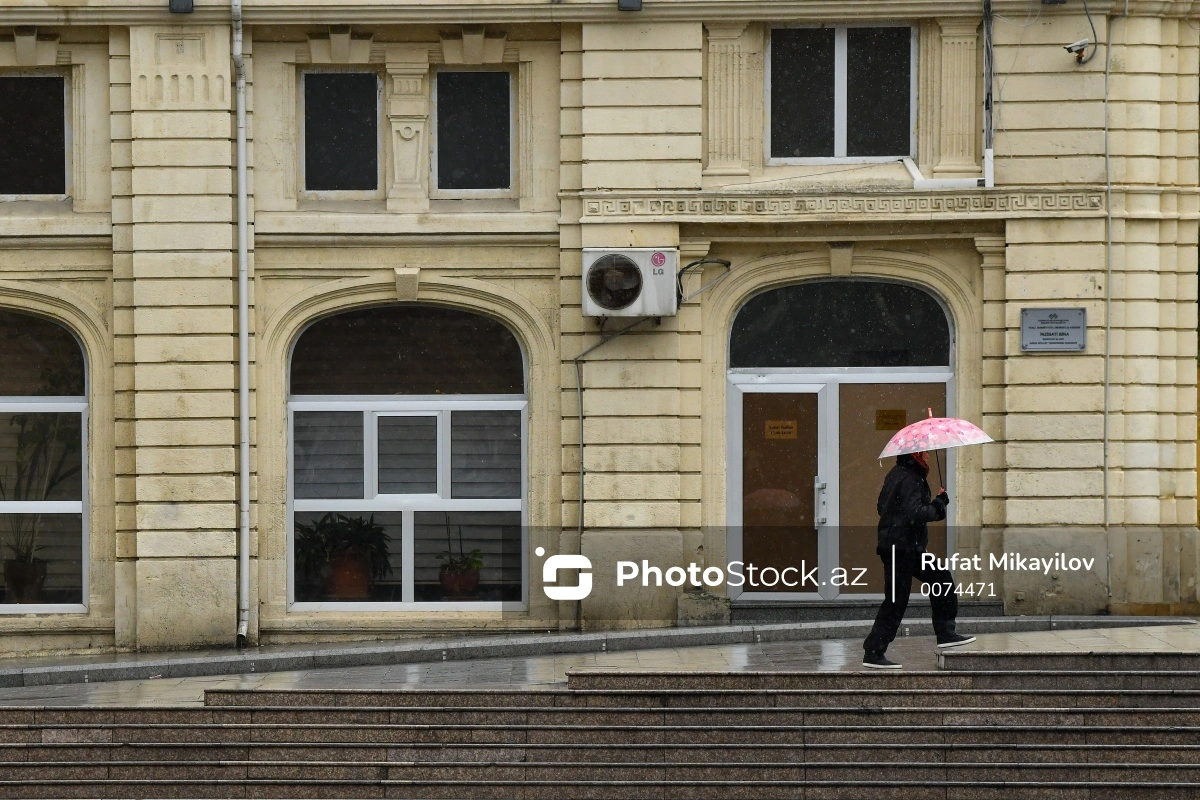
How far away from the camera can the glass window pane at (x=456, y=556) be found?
1539 centimetres

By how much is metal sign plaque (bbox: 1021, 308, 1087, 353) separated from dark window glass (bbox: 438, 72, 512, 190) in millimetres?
4808

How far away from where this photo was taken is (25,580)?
15289 mm

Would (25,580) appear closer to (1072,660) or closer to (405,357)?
(405,357)

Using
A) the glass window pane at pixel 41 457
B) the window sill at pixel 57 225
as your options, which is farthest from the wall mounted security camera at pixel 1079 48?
the glass window pane at pixel 41 457

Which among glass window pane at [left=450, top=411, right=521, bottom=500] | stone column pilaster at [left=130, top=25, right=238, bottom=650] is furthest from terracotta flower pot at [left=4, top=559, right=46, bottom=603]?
glass window pane at [left=450, top=411, right=521, bottom=500]

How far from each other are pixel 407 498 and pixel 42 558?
11.1ft

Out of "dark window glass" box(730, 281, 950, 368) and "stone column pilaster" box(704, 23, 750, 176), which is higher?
"stone column pilaster" box(704, 23, 750, 176)

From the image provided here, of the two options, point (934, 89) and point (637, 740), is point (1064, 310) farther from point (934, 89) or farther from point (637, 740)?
point (637, 740)

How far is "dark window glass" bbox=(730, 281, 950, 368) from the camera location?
49.8 ft

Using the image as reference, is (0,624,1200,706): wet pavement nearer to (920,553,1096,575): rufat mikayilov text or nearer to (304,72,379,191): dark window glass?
(920,553,1096,575): rufat mikayilov text

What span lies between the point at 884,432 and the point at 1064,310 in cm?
192

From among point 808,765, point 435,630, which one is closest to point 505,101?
point 435,630

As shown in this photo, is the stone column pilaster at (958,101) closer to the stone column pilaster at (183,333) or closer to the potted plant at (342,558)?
the potted plant at (342,558)

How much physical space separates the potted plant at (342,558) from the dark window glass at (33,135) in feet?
12.9
